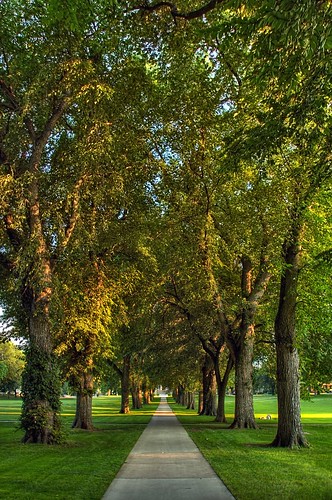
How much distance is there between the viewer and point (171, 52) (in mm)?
12438

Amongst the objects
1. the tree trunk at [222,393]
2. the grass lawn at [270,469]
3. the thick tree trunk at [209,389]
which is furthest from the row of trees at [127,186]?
the thick tree trunk at [209,389]


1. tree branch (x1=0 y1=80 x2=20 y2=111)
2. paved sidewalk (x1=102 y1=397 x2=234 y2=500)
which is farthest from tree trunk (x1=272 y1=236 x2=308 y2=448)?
tree branch (x1=0 y1=80 x2=20 y2=111)

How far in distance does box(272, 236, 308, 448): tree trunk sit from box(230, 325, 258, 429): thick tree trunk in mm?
6497

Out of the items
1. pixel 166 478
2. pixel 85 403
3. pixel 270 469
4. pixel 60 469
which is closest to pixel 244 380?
pixel 85 403

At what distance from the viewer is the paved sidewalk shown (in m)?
7.61

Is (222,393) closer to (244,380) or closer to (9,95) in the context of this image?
(244,380)

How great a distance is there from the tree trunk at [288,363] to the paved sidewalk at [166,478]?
2.90 meters

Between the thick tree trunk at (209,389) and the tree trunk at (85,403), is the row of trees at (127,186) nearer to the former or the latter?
the tree trunk at (85,403)

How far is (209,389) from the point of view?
1539 inches

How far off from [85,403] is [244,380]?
7051mm

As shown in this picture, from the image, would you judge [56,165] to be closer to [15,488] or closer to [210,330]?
[15,488]

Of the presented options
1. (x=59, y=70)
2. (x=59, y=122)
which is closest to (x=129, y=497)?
(x=59, y=70)

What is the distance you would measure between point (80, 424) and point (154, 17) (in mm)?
16745

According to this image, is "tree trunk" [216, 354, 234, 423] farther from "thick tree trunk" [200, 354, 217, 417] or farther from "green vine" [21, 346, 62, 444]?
"green vine" [21, 346, 62, 444]
